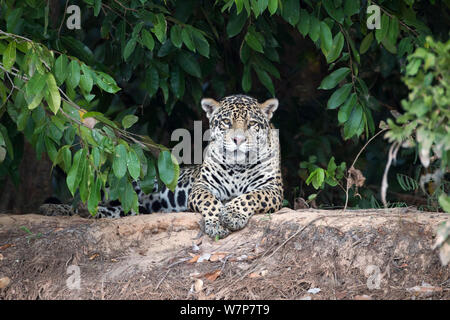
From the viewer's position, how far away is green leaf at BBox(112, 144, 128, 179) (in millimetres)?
6141

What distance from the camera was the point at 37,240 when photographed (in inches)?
288

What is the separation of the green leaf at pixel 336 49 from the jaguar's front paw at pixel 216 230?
6.96 ft

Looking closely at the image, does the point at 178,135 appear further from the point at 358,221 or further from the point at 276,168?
the point at 358,221

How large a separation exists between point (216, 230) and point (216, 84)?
297 centimetres

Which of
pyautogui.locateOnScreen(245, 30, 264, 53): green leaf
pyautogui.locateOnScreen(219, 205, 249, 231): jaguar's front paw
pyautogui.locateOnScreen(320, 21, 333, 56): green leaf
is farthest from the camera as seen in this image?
pyautogui.locateOnScreen(245, 30, 264, 53): green leaf

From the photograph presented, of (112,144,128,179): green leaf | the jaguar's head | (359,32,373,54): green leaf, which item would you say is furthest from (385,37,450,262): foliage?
the jaguar's head

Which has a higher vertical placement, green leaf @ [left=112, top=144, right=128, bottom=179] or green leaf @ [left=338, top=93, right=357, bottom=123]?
green leaf @ [left=338, top=93, right=357, bottom=123]

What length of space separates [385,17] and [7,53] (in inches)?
157

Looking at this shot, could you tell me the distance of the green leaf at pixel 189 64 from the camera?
334 inches

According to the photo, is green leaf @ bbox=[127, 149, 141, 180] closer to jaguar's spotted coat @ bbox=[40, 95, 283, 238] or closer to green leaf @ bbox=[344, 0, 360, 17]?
jaguar's spotted coat @ bbox=[40, 95, 283, 238]

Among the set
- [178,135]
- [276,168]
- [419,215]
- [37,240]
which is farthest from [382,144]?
[37,240]

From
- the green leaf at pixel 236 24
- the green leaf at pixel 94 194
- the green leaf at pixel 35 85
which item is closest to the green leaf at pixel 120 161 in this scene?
the green leaf at pixel 94 194

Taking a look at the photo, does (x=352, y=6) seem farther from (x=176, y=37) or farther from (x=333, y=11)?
(x=176, y=37)

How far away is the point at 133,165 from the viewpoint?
6.23 m
